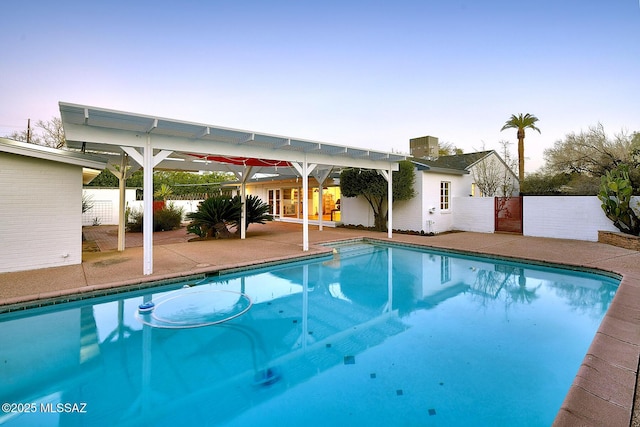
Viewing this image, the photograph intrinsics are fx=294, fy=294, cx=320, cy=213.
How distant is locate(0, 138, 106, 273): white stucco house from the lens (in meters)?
6.25

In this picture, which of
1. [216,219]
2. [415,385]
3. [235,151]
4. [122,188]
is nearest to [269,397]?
[415,385]

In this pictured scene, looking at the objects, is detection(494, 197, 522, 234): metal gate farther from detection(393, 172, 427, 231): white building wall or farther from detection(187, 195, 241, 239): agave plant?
detection(187, 195, 241, 239): agave plant

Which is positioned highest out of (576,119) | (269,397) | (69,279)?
(576,119)

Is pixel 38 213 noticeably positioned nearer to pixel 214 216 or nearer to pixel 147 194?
pixel 147 194

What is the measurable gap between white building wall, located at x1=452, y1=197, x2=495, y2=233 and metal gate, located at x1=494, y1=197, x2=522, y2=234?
0.69 feet

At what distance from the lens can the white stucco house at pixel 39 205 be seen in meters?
6.25

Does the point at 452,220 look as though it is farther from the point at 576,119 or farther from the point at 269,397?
the point at 269,397

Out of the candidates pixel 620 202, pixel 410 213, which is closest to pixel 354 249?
pixel 410 213

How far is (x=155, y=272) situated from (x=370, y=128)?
15.1 metres

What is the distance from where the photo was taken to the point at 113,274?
612 centimetres

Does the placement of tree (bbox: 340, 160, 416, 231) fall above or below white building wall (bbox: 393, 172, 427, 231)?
above

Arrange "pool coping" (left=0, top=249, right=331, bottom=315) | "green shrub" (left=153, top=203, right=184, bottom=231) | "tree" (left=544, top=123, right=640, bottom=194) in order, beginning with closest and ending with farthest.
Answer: "pool coping" (left=0, top=249, right=331, bottom=315)
"tree" (left=544, top=123, right=640, bottom=194)
"green shrub" (left=153, top=203, right=184, bottom=231)

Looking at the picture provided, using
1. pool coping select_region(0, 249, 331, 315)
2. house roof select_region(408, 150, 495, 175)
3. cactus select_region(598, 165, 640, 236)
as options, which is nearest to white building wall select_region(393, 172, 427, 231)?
house roof select_region(408, 150, 495, 175)

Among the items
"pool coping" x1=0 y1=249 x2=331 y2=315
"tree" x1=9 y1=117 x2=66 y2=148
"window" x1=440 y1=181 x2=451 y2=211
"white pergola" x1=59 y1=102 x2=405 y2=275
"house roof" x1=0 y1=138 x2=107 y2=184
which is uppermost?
"tree" x1=9 y1=117 x2=66 y2=148
